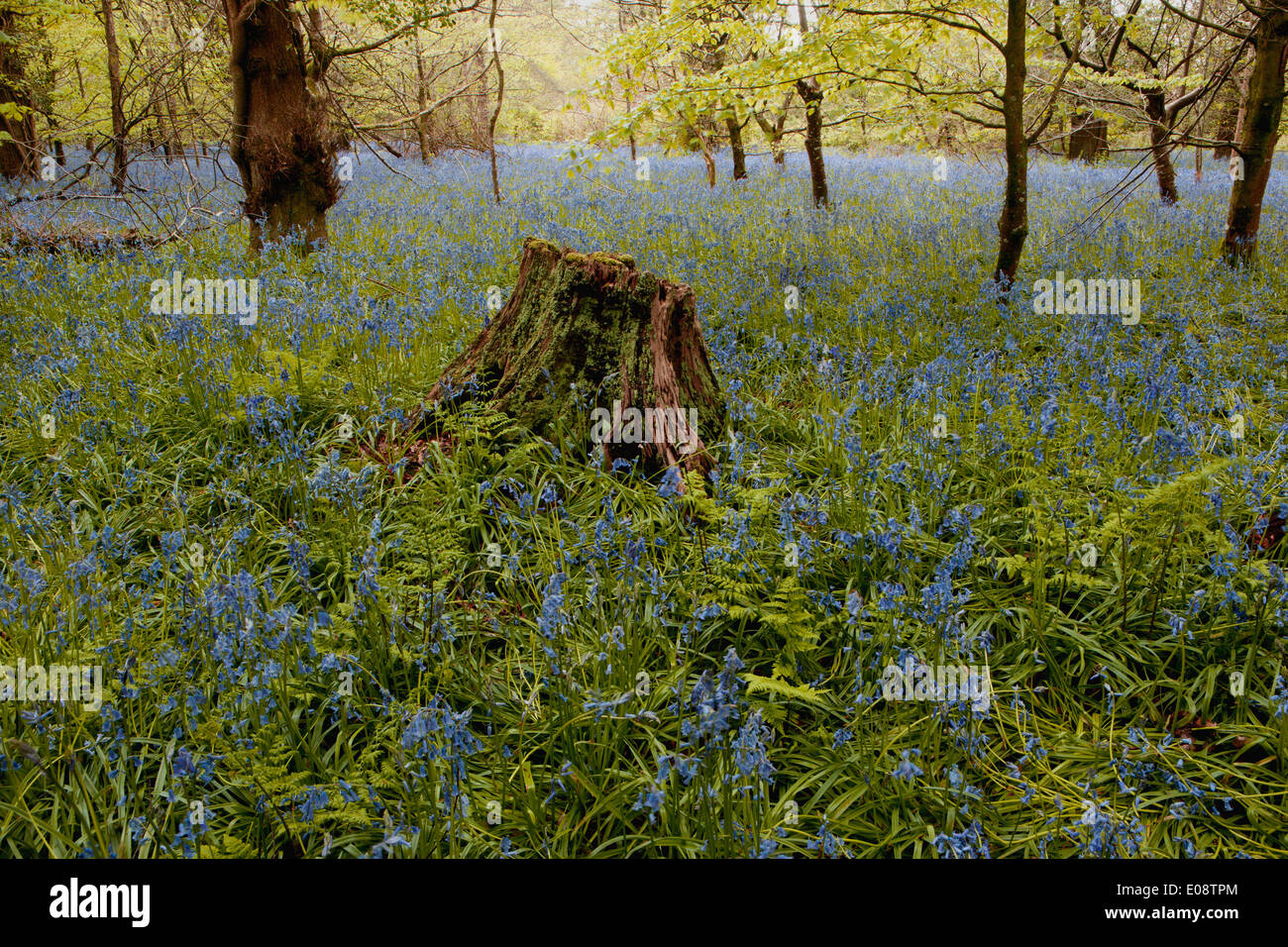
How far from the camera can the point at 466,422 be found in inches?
152

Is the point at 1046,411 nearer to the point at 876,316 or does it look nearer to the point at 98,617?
the point at 876,316

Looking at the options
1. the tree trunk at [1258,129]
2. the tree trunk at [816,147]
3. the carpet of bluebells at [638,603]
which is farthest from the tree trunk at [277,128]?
the tree trunk at [1258,129]

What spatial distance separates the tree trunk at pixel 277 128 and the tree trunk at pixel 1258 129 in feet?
30.3

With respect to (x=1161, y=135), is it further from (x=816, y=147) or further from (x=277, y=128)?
(x=277, y=128)

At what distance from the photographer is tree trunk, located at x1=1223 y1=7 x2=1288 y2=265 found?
7.04m

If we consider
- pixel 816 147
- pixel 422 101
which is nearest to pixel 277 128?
pixel 422 101

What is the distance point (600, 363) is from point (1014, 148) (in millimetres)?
4740

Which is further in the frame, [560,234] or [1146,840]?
[560,234]

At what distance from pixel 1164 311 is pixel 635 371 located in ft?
16.4

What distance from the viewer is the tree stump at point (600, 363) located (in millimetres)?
3924

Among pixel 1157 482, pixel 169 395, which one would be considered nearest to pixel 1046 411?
pixel 1157 482

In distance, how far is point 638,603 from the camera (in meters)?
2.83

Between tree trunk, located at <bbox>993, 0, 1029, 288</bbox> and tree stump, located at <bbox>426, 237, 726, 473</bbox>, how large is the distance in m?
3.96

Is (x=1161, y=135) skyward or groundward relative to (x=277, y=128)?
skyward
